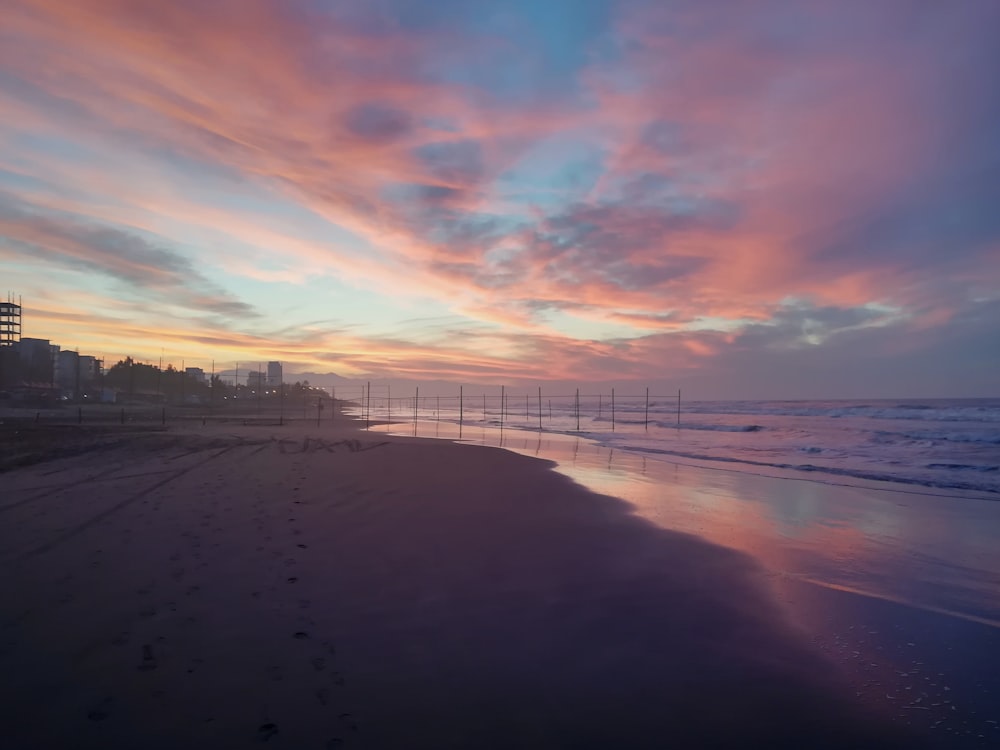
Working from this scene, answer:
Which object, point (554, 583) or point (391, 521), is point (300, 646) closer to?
point (554, 583)

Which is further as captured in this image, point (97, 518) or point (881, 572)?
point (97, 518)

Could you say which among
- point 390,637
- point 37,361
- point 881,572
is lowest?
point 881,572

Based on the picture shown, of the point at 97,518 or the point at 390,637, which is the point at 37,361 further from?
the point at 390,637

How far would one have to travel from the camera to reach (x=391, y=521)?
838 centimetres

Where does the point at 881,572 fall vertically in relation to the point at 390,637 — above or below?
below

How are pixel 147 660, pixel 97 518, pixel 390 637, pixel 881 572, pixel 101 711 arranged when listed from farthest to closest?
pixel 97 518, pixel 881 572, pixel 390 637, pixel 147 660, pixel 101 711

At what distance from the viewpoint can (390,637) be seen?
4.29m

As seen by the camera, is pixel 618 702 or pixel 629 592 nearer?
pixel 618 702

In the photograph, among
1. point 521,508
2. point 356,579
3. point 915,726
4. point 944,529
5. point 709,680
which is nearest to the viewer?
point 915,726

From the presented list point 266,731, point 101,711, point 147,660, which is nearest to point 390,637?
point 266,731

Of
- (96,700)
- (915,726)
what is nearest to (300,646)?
(96,700)

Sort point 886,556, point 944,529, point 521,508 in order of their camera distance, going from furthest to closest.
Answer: point 521,508 < point 944,529 < point 886,556

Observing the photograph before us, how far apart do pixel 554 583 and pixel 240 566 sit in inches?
132

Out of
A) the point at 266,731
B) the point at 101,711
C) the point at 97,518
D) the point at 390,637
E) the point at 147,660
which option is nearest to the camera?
the point at 266,731
